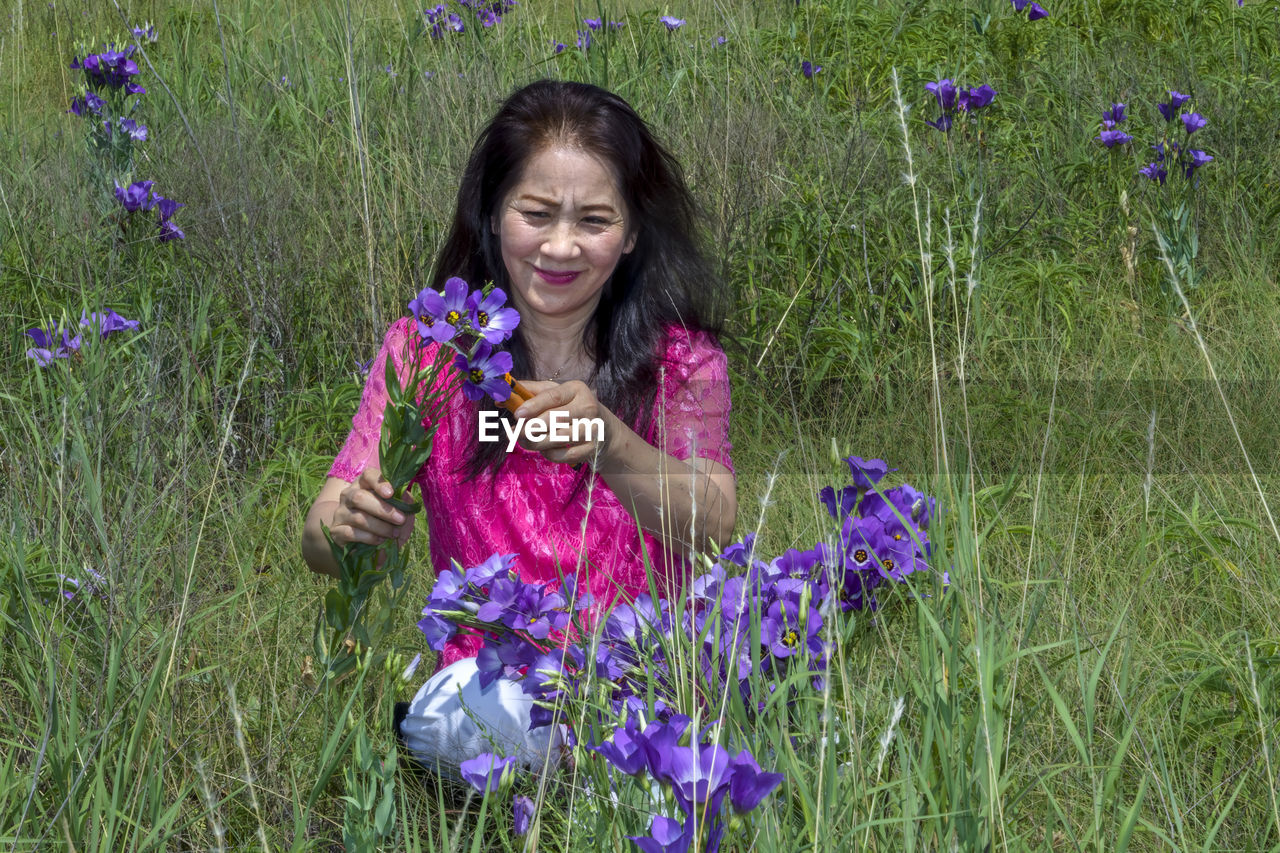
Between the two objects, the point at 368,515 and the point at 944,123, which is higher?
the point at 944,123

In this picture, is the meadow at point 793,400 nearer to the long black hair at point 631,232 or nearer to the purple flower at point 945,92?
the purple flower at point 945,92

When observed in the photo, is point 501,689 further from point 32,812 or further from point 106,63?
point 106,63

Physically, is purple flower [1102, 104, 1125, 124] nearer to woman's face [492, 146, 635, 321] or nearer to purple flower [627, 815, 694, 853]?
woman's face [492, 146, 635, 321]

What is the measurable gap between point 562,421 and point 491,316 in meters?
0.25

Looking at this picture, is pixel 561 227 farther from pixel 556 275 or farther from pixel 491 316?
pixel 491 316

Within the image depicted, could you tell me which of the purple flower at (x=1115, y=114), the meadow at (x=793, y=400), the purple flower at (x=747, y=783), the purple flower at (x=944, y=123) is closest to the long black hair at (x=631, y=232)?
the meadow at (x=793, y=400)

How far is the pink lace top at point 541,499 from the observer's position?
6.20ft

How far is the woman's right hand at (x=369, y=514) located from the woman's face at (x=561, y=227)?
0.61m

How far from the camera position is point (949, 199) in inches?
122

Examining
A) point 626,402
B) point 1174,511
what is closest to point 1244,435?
point 1174,511

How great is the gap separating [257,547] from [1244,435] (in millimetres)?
1995

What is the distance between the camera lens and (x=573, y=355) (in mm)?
1999

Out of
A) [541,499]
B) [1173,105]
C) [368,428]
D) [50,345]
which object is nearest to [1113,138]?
[1173,105]

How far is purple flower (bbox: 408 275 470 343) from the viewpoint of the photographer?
109cm
